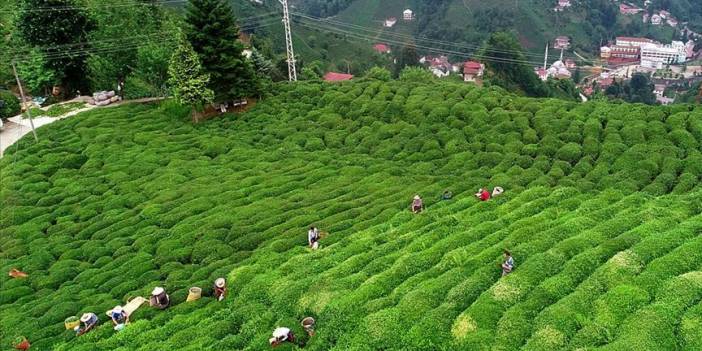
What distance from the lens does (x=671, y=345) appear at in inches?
525

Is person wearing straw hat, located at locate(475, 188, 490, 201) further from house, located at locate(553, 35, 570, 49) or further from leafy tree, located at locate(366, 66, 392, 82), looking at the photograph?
house, located at locate(553, 35, 570, 49)

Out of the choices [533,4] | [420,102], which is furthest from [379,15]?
[420,102]

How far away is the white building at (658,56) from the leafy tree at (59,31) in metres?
156

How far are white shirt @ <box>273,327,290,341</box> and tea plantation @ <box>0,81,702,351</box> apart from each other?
50cm

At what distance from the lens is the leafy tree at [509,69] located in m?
84.8

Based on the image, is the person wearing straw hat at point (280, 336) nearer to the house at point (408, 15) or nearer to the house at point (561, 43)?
the house at point (561, 43)

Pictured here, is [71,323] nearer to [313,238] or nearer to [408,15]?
[313,238]

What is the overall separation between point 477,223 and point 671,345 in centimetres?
885

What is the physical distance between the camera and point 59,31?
39.8 metres

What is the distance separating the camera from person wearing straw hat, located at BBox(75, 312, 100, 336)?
58.2 feet

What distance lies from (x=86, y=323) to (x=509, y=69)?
3209 inches

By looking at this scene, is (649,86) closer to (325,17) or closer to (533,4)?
(533,4)

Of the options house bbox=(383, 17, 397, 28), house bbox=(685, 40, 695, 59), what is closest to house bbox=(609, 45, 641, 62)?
house bbox=(685, 40, 695, 59)

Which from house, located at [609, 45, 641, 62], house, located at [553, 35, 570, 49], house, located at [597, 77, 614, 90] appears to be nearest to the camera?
house, located at [597, 77, 614, 90]
